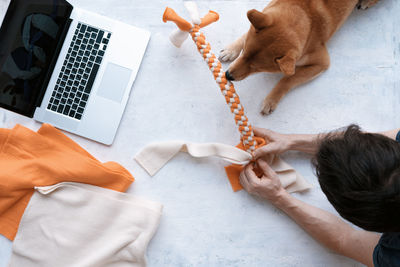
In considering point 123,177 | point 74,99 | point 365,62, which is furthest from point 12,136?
point 365,62

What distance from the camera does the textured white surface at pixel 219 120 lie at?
1.24m

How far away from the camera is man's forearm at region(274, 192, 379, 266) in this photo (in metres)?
1.13

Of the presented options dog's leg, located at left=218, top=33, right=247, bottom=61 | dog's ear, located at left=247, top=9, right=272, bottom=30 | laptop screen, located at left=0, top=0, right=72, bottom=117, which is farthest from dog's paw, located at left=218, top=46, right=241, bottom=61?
laptop screen, located at left=0, top=0, right=72, bottom=117

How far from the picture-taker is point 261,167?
1199mm

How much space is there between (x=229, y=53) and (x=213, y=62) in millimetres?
131

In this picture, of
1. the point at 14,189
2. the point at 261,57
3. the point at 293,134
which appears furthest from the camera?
the point at 293,134

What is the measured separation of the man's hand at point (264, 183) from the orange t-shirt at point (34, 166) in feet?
1.60

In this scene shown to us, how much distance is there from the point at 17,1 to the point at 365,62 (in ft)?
4.37

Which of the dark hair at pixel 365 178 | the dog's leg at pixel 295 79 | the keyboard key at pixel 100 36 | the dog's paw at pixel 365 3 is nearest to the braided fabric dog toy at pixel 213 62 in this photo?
the dog's leg at pixel 295 79

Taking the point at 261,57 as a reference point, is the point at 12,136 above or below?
below

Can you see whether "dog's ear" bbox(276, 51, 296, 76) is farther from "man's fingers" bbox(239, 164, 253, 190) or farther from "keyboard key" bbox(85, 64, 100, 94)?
"keyboard key" bbox(85, 64, 100, 94)

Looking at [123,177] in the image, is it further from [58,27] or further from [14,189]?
[58,27]

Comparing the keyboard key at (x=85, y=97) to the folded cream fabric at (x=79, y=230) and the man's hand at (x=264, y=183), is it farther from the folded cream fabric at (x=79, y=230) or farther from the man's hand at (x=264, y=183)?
the man's hand at (x=264, y=183)

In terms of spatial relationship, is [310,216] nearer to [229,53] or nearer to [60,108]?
[229,53]
